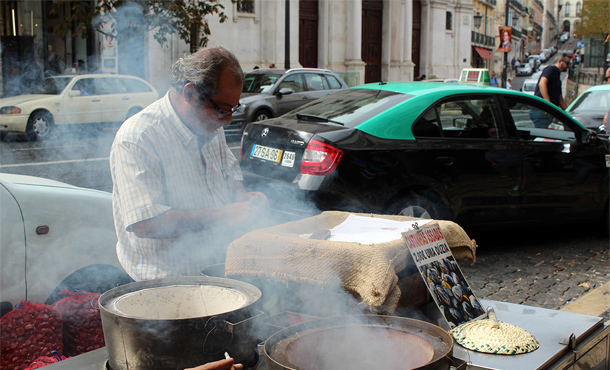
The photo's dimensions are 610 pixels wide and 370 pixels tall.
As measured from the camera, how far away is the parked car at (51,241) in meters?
3.24

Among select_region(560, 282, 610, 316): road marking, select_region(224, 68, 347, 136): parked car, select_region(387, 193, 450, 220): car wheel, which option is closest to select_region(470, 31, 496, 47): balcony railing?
select_region(224, 68, 347, 136): parked car

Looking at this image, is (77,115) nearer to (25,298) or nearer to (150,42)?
(25,298)

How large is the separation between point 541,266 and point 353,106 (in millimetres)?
2445

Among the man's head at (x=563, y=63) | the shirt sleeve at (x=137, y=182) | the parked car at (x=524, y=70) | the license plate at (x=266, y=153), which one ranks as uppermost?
the parked car at (x=524, y=70)

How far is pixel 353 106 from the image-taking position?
5805 mm

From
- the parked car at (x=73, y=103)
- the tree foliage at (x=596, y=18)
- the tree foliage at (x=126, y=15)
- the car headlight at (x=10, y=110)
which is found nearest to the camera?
the parked car at (x=73, y=103)

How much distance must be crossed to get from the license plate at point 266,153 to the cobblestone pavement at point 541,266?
2.08 m

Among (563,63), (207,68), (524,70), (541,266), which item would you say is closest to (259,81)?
(563,63)

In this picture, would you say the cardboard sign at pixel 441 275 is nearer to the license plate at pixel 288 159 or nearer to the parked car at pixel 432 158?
the parked car at pixel 432 158

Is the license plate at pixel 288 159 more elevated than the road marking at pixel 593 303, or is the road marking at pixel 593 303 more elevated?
the license plate at pixel 288 159

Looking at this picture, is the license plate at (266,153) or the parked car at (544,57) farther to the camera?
the parked car at (544,57)

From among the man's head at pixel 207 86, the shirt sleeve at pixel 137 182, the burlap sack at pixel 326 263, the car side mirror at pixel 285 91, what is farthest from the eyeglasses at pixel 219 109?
the car side mirror at pixel 285 91

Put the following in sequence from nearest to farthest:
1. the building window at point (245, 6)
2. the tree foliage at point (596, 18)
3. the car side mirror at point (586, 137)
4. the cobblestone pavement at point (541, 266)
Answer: the cobblestone pavement at point (541, 266) < the car side mirror at point (586, 137) < the building window at point (245, 6) < the tree foliage at point (596, 18)

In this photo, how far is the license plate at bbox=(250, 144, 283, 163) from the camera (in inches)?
217
